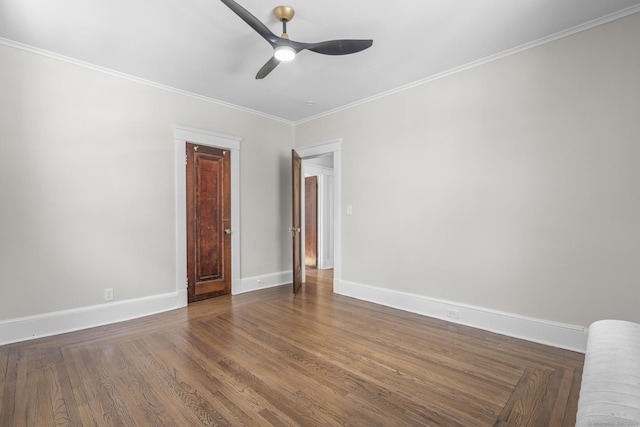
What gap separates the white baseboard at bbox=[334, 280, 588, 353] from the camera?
2.58 m

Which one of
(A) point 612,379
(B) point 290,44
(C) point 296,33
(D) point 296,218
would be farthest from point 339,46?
(D) point 296,218

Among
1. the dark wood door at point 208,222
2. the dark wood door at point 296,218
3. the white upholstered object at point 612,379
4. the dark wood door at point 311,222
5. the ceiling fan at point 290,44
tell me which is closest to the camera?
the white upholstered object at point 612,379

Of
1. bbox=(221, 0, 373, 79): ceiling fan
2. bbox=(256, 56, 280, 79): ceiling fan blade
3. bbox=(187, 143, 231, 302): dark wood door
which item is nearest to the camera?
bbox=(221, 0, 373, 79): ceiling fan

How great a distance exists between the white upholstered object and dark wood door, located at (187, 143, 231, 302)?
400 cm

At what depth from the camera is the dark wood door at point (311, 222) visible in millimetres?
6431

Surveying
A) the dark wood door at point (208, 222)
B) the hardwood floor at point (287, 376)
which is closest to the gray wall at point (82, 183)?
the dark wood door at point (208, 222)

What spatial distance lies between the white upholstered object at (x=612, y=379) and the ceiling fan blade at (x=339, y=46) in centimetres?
235

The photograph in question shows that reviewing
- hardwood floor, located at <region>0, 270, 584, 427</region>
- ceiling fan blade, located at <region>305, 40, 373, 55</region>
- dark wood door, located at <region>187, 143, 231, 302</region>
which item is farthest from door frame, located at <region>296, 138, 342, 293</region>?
ceiling fan blade, located at <region>305, 40, 373, 55</region>

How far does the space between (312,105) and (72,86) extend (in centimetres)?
281

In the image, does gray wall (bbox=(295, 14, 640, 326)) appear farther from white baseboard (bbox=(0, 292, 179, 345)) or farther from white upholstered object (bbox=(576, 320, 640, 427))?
white baseboard (bbox=(0, 292, 179, 345))

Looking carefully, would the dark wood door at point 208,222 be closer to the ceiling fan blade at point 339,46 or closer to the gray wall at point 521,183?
the gray wall at point 521,183

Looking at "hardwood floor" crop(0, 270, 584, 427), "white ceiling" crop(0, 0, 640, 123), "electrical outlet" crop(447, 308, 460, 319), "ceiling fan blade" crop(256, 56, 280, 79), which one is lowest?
"hardwood floor" crop(0, 270, 584, 427)

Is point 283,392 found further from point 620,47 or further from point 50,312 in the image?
point 620,47

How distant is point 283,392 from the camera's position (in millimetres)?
1996
